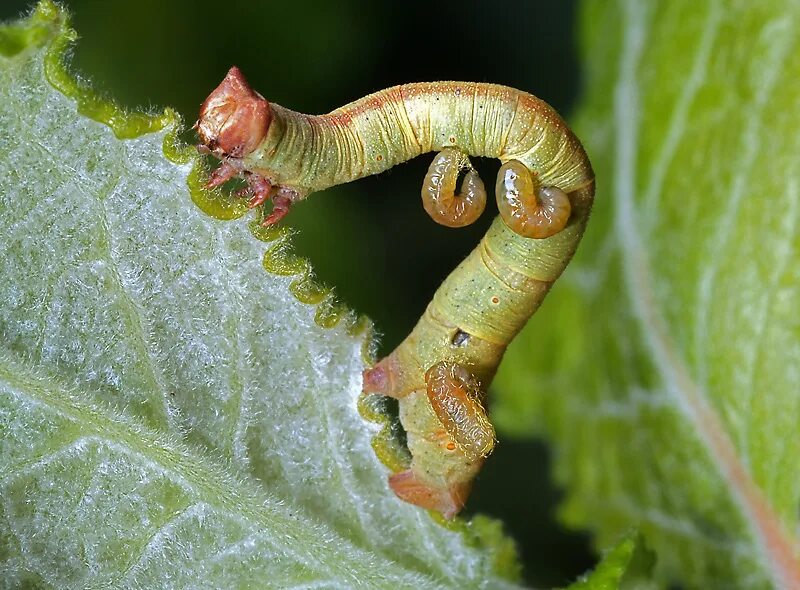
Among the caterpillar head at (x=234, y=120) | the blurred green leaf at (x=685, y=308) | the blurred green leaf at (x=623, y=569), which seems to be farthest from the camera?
the blurred green leaf at (x=685, y=308)

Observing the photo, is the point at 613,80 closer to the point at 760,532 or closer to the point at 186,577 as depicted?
the point at 760,532

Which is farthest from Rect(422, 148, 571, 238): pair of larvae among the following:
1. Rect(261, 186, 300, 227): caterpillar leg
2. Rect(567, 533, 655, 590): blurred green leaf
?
Rect(567, 533, 655, 590): blurred green leaf

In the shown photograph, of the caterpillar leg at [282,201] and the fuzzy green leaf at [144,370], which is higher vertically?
the caterpillar leg at [282,201]

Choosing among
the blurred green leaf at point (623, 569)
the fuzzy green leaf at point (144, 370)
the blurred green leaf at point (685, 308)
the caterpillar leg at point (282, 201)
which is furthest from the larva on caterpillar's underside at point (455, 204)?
the blurred green leaf at point (685, 308)

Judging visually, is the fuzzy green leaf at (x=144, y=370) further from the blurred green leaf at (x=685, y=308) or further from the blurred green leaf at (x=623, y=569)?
the blurred green leaf at (x=685, y=308)

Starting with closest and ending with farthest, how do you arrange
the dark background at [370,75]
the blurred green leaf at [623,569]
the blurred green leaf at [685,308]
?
the blurred green leaf at [623,569] → the blurred green leaf at [685,308] → the dark background at [370,75]

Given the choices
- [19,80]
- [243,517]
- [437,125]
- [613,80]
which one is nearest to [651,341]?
[613,80]

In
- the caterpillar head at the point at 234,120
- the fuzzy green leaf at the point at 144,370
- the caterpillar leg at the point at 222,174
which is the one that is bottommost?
the fuzzy green leaf at the point at 144,370
